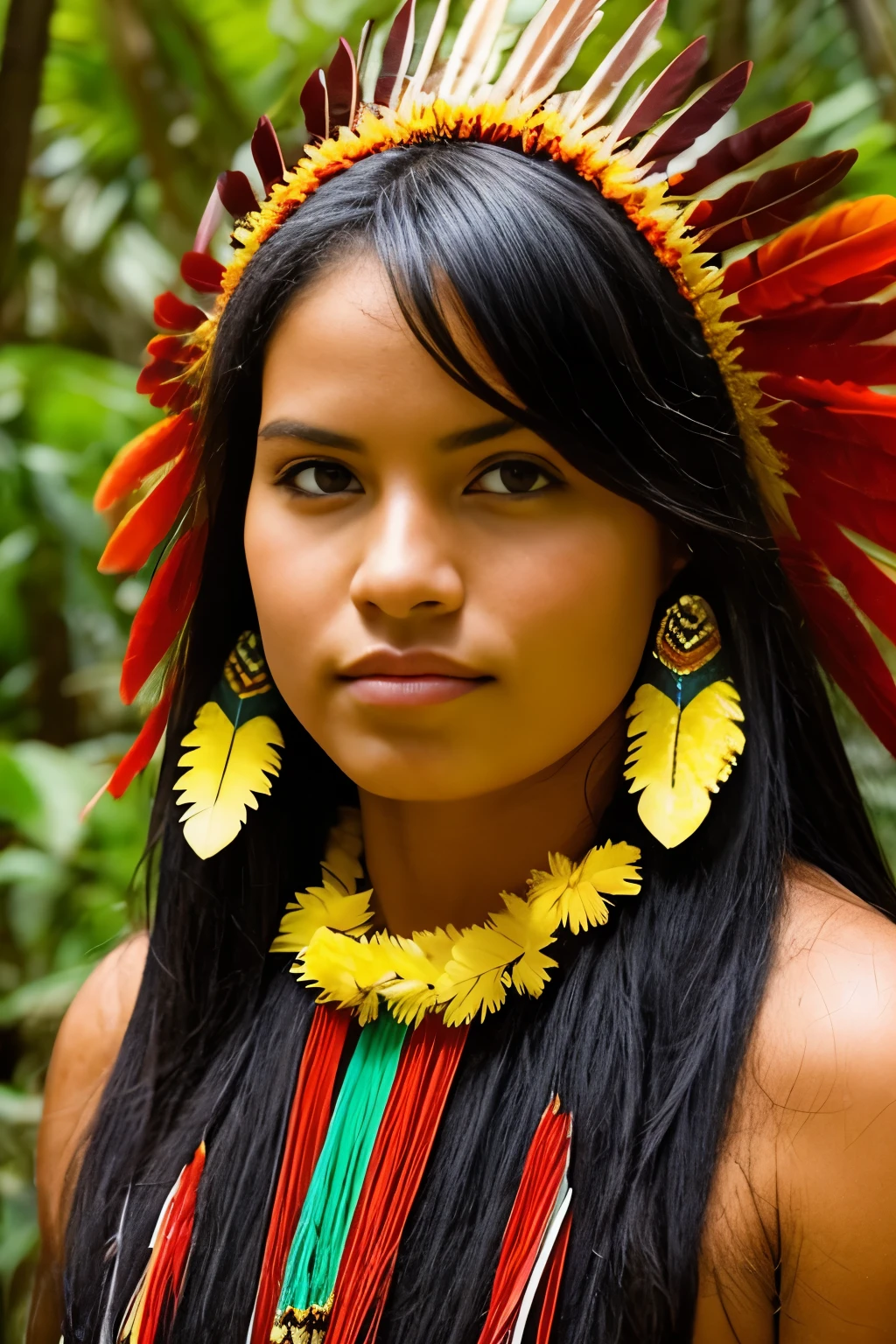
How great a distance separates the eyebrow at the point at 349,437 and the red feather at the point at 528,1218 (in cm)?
50

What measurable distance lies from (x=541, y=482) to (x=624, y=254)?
18 centimetres

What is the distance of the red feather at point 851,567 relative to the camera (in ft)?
3.61

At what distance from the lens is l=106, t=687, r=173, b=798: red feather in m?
1.24

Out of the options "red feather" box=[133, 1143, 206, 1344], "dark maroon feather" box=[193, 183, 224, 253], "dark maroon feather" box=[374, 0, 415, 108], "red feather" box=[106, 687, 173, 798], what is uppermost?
"dark maroon feather" box=[374, 0, 415, 108]

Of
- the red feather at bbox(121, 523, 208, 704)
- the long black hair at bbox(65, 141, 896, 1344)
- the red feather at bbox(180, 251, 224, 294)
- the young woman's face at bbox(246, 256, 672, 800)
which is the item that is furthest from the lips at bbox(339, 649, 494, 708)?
the red feather at bbox(180, 251, 224, 294)

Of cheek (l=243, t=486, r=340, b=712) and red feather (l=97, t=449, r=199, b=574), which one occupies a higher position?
red feather (l=97, t=449, r=199, b=574)

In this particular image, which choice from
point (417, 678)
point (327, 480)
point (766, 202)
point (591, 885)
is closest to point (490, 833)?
point (591, 885)

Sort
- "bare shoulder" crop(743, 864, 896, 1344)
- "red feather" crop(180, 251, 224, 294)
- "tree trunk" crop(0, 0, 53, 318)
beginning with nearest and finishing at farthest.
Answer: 1. "bare shoulder" crop(743, 864, 896, 1344)
2. "red feather" crop(180, 251, 224, 294)
3. "tree trunk" crop(0, 0, 53, 318)

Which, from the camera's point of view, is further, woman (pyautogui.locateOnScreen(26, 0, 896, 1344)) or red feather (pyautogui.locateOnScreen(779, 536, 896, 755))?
red feather (pyautogui.locateOnScreen(779, 536, 896, 755))

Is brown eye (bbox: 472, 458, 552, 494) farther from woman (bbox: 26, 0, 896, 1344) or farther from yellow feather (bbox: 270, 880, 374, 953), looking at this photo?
yellow feather (bbox: 270, 880, 374, 953)

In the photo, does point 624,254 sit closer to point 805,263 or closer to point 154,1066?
point 805,263

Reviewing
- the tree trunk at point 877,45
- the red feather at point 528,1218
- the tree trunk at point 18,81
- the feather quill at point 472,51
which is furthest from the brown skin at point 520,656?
the tree trunk at point 877,45

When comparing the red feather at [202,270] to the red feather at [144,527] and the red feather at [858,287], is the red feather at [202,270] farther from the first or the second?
the red feather at [858,287]

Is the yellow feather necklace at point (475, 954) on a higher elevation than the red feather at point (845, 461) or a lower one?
lower
